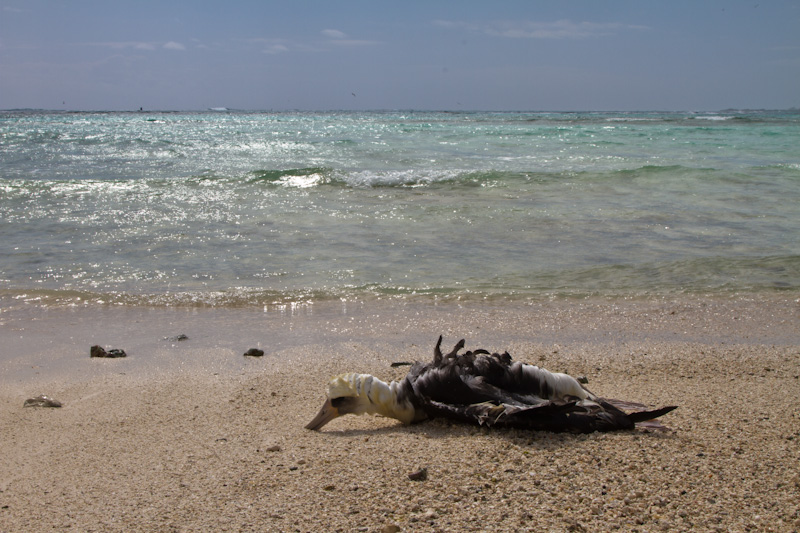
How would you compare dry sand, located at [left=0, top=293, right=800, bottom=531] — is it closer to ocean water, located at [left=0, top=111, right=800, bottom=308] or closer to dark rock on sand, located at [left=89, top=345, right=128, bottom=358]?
dark rock on sand, located at [left=89, top=345, right=128, bottom=358]

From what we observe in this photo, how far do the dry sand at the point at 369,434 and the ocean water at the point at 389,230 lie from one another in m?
0.77

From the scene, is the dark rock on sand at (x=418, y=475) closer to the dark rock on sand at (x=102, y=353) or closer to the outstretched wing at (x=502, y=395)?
the outstretched wing at (x=502, y=395)

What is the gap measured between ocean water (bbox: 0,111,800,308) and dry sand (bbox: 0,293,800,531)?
0.77 metres

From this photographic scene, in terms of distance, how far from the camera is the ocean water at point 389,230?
6.34 m

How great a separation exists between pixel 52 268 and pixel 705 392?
20.1ft

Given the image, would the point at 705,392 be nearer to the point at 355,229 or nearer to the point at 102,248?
the point at 355,229

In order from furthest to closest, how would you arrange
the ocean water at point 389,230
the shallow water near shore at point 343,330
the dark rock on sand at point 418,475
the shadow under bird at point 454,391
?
the ocean water at point 389,230
the shallow water near shore at point 343,330
the shadow under bird at point 454,391
the dark rock on sand at point 418,475

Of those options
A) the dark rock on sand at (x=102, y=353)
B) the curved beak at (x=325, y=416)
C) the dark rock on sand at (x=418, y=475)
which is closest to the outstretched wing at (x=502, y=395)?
the curved beak at (x=325, y=416)

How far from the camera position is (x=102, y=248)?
25.7 ft

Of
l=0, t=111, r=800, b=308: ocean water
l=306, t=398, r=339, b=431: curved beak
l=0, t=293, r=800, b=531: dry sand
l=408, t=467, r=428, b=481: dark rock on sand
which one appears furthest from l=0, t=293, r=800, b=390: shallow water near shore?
l=408, t=467, r=428, b=481: dark rock on sand

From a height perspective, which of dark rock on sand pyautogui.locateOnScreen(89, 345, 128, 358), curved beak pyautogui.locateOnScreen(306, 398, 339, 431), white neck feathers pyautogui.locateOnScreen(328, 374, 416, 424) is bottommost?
dark rock on sand pyautogui.locateOnScreen(89, 345, 128, 358)

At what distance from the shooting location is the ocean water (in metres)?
6.34

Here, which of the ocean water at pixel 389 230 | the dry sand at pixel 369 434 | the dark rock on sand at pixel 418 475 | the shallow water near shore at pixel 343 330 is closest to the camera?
the dry sand at pixel 369 434

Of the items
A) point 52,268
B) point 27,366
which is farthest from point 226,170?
point 27,366
